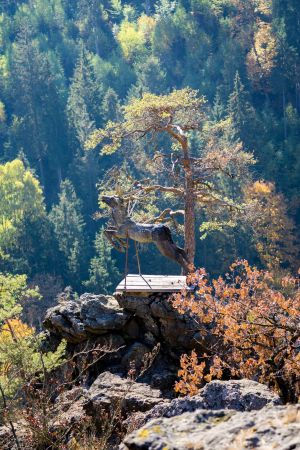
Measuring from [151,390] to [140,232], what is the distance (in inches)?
123

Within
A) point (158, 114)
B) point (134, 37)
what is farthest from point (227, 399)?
point (134, 37)

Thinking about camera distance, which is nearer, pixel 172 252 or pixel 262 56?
pixel 172 252

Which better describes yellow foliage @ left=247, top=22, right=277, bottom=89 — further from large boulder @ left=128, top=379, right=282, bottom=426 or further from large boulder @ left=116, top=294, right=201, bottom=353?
large boulder @ left=128, top=379, right=282, bottom=426

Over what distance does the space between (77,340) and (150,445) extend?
969 centimetres

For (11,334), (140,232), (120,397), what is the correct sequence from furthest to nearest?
(140,232), (11,334), (120,397)

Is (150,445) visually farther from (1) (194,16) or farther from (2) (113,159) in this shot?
(1) (194,16)

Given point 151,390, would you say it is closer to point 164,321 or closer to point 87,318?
point 164,321

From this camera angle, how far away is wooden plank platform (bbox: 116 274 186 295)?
1477 centimetres

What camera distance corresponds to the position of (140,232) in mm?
15484

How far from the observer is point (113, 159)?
65812 mm

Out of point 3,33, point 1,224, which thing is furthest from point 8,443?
point 3,33

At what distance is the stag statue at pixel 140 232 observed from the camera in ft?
50.5

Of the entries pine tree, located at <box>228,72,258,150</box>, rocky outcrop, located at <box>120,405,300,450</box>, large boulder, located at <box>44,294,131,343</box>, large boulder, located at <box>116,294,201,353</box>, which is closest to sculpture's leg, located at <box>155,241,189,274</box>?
large boulder, located at <box>116,294,201,353</box>

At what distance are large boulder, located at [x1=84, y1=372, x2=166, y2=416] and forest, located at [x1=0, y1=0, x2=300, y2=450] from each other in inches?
324
